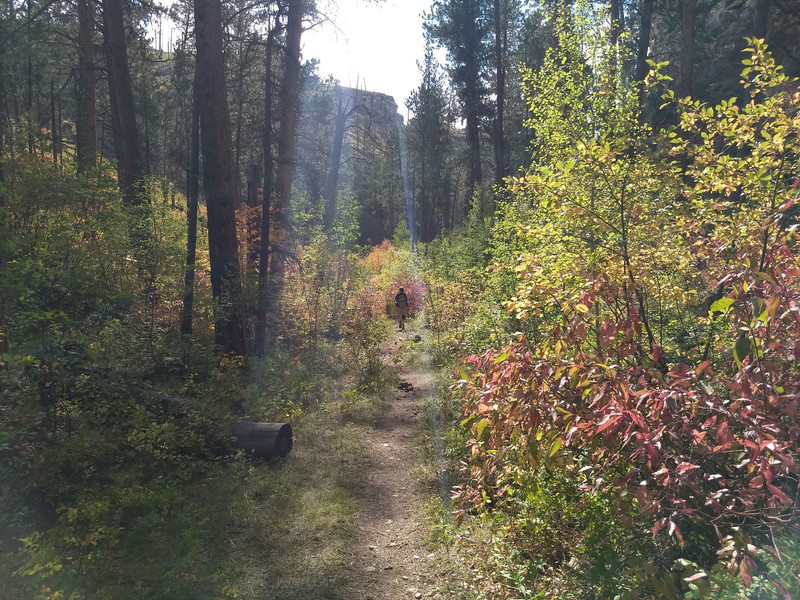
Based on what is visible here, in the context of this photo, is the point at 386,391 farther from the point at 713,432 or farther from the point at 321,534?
the point at 713,432

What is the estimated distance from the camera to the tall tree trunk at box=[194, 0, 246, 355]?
8.62m

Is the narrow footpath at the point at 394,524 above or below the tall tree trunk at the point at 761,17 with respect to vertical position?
below

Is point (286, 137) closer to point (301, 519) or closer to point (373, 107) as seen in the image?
point (301, 519)

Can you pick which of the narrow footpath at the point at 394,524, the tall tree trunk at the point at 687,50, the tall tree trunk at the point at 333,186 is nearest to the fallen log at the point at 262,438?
the narrow footpath at the point at 394,524

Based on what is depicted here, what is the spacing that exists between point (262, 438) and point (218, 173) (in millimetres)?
5201

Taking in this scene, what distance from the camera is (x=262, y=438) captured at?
625 centimetres

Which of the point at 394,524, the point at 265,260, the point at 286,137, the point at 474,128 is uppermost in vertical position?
the point at 474,128

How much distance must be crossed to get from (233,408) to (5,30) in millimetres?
9001

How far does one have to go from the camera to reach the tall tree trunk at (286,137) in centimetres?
1176

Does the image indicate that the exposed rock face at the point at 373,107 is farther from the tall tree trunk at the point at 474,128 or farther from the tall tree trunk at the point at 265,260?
the tall tree trunk at the point at 265,260

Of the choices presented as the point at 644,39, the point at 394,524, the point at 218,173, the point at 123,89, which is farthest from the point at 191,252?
the point at 644,39

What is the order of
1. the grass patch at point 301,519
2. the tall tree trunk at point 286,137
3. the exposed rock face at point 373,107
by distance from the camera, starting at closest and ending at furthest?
the grass patch at point 301,519 → the tall tree trunk at point 286,137 → the exposed rock face at point 373,107

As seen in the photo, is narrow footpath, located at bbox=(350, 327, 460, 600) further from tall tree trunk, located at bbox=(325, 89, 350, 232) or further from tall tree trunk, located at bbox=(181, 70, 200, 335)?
tall tree trunk, located at bbox=(325, 89, 350, 232)

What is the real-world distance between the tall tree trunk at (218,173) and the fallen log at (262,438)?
2812 millimetres
